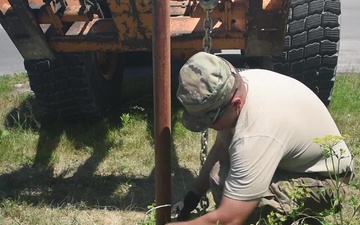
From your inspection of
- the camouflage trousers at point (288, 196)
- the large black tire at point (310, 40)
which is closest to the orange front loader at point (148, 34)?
the large black tire at point (310, 40)

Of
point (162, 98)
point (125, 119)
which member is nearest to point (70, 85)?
point (125, 119)

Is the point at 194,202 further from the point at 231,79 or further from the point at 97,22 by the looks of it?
the point at 97,22

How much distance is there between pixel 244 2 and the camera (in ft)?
13.6

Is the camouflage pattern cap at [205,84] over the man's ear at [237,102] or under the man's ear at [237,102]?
over

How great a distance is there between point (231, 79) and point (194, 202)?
3.03ft

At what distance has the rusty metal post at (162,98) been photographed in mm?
2830

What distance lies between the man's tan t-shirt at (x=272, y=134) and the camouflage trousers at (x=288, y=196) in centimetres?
5

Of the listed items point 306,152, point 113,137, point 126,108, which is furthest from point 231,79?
point 126,108

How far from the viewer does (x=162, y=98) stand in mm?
2920

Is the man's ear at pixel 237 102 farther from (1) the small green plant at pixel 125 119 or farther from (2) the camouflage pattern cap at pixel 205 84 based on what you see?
(1) the small green plant at pixel 125 119

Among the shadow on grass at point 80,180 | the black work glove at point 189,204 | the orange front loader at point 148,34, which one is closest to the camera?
the black work glove at point 189,204

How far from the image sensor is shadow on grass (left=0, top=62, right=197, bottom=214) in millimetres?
4473

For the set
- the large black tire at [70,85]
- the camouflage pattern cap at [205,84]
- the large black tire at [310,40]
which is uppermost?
the camouflage pattern cap at [205,84]

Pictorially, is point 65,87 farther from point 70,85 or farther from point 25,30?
point 25,30
